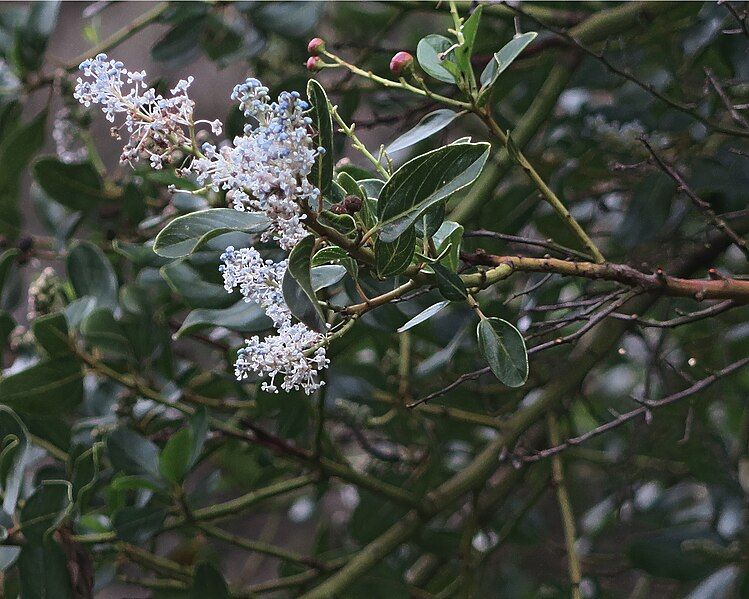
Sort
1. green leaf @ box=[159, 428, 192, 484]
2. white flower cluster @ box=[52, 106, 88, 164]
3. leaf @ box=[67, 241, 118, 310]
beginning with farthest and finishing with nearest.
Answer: white flower cluster @ box=[52, 106, 88, 164] → leaf @ box=[67, 241, 118, 310] → green leaf @ box=[159, 428, 192, 484]

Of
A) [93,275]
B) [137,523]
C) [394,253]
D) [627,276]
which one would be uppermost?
[394,253]

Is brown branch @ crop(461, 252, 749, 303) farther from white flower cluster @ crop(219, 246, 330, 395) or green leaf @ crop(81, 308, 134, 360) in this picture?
green leaf @ crop(81, 308, 134, 360)

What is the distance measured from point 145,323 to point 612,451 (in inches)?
30.6

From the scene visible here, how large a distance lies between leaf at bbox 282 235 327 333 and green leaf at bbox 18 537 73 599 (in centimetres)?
43

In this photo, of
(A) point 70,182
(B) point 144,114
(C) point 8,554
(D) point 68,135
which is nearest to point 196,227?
(B) point 144,114

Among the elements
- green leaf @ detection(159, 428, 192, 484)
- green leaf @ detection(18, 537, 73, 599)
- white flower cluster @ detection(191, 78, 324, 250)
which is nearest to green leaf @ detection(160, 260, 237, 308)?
green leaf @ detection(159, 428, 192, 484)

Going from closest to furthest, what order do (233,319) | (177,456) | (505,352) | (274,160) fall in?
(274,160), (505,352), (233,319), (177,456)

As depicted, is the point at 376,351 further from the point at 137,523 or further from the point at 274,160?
the point at 274,160

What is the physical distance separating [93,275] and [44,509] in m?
0.28

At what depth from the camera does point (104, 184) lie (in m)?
1.13

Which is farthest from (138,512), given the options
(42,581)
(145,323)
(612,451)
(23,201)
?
(23,201)

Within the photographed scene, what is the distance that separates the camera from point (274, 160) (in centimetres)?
44

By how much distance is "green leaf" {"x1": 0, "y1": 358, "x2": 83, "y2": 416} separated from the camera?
2.89ft

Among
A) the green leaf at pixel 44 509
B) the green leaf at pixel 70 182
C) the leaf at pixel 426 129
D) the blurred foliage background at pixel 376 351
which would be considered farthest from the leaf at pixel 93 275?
the leaf at pixel 426 129
